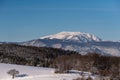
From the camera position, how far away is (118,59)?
181 m

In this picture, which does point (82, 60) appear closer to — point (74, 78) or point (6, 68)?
point (6, 68)

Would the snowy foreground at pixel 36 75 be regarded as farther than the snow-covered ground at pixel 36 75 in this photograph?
Yes

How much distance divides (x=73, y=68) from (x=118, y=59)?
29.7m

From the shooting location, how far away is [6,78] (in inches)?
5487

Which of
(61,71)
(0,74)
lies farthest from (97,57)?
(0,74)

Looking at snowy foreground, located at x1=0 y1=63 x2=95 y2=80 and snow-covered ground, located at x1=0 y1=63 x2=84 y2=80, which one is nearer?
snow-covered ground, located at x1=0 y1=63 x2=84 y2=80

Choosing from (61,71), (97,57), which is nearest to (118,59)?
(97,57)

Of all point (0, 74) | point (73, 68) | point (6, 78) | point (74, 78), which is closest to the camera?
point (74, 78)

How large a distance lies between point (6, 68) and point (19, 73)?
1529 cm

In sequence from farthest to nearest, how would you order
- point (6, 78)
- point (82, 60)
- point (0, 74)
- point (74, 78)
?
point (82, 60), point (0, 74), point (6, 78), point (74, 78)

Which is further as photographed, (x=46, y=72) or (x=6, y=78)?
(x=46, y=72)

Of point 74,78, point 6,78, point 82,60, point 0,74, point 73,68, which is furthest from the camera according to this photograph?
point 82,60

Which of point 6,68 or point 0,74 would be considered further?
point 6,68

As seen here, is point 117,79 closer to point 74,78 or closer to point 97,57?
point 74,78
